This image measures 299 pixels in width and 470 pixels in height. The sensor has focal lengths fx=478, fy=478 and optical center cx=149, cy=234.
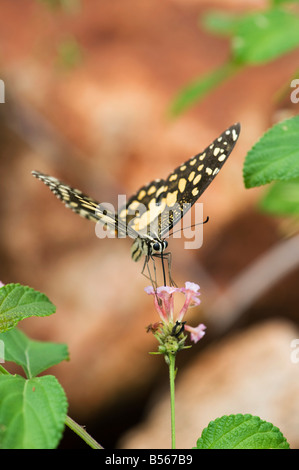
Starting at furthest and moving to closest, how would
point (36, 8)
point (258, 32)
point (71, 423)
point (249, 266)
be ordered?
point (36, 8), point (249, 266), point (258, 32), point (71, 423)

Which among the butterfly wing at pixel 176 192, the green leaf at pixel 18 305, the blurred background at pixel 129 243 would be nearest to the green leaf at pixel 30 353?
the green leaf at pixel 18 305

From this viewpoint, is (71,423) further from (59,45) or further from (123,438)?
(59,45)

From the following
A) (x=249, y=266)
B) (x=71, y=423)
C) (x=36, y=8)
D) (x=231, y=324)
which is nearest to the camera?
(x=71, y=423)

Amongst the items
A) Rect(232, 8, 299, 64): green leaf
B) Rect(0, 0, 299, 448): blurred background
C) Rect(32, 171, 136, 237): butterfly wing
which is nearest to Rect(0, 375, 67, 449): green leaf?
Rect(32, 171, 136, 237): butterfly wing

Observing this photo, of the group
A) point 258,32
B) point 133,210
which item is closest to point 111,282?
point 133,210

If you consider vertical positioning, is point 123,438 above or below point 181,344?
above

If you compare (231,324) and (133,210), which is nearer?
(133,210)

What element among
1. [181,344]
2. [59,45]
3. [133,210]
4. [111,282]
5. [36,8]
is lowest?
[181,344]

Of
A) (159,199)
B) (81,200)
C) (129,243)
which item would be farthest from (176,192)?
(129,243)
